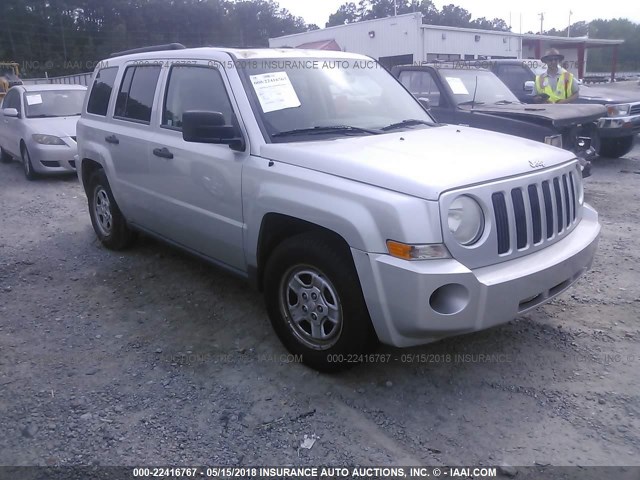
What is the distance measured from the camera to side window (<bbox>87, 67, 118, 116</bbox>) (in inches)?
219

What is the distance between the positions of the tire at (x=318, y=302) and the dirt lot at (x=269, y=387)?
0.19 m

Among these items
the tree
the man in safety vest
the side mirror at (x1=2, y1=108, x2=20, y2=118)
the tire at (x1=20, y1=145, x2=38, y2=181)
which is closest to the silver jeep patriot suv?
the tire at (x1=20, y1=145, x2=38, y2=181)

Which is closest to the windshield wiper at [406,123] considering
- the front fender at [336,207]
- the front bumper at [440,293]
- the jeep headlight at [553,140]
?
the front fender at [336,207]

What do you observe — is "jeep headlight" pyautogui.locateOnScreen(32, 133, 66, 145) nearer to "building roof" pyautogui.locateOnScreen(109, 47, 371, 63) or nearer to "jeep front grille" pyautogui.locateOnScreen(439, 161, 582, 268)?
"building roof" pyautogui.locateOnScreen(109, 47, 371, 63)

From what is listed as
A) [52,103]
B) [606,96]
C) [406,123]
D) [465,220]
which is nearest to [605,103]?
[606,96]

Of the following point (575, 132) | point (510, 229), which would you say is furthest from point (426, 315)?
point (575, 132)

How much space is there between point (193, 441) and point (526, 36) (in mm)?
32453

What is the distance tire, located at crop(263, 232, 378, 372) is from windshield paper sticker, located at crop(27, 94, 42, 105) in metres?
8.77

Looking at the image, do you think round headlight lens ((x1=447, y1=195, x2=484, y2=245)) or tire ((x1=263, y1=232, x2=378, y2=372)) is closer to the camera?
round headlight lens ((x1=447, y1=195, x2=484, y2=245))

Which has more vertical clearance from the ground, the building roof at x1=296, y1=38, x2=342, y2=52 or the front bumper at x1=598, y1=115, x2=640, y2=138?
the building roof at x1=296, y1=38, x2=342, y2=52

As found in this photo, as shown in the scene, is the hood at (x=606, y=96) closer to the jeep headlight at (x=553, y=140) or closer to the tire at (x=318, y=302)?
the jeep headlight at (x=553, y=140)

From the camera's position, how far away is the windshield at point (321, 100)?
12.7ft

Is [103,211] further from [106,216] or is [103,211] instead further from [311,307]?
[311,307]

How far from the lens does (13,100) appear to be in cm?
1107
